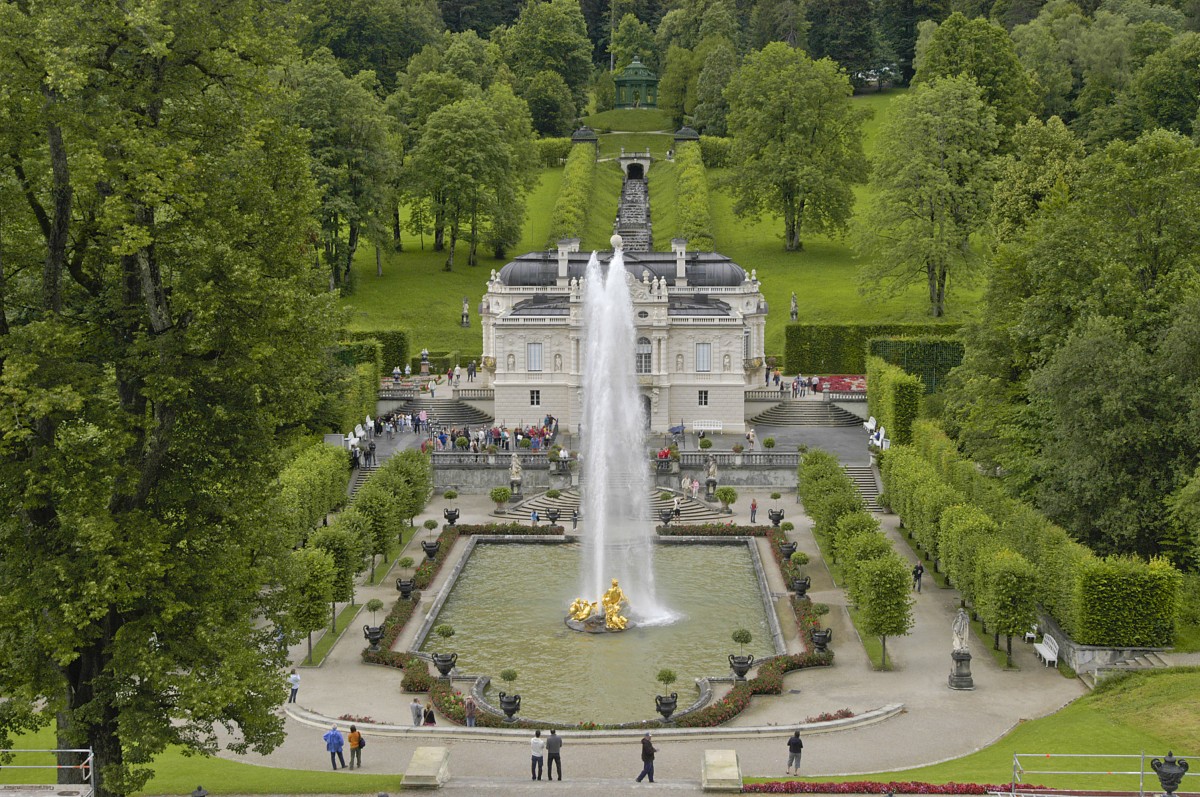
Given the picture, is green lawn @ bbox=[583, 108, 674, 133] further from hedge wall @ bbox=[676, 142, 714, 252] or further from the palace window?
the palace window

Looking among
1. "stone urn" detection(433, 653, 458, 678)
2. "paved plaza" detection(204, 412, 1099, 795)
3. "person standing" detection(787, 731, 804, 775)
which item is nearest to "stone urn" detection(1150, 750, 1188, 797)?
"paved plaza" detection(204, 412, 1099, 795)

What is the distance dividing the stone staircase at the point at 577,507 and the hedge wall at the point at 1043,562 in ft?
29.3

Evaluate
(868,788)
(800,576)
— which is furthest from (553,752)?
(800,576)

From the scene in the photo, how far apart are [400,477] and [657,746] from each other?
26.7m

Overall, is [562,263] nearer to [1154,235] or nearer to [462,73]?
[1154,235]

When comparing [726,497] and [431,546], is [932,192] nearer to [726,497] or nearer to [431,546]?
[726,497]

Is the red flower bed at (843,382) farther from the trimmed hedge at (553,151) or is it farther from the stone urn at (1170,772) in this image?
the trimmed hedge at (553,151)

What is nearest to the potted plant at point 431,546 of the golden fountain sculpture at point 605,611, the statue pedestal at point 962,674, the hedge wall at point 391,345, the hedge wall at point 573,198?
the golden fountain sculpture at point 605,611

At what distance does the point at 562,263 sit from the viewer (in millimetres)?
86625

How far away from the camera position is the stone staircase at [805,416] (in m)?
82.3

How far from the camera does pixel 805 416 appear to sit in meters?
82.7

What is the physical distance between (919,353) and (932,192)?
13897 millimetres

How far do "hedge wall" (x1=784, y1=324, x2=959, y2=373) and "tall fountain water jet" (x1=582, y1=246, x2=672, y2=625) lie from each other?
13909mm

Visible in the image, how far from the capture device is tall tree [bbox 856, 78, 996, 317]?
9444cm
